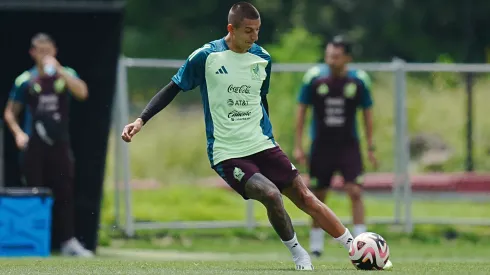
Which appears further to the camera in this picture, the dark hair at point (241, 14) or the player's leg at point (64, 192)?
the player's leg at point (64, 192)

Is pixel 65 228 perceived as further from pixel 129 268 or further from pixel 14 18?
pixel 129 268

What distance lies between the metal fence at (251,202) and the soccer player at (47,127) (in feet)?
7.52

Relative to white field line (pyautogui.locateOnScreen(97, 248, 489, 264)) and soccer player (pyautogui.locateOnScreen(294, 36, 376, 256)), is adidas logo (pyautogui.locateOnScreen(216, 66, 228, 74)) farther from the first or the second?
soccer player (pyautogui.locateOnScreen(294, 36, 376, 256))

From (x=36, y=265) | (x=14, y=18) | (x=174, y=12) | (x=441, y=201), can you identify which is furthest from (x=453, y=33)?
(x=36, y=265)

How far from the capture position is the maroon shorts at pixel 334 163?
49.9 feet

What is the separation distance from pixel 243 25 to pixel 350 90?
16.2ft

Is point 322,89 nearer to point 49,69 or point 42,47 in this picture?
point 49,69

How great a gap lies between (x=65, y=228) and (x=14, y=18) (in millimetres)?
2352

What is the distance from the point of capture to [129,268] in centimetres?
1069

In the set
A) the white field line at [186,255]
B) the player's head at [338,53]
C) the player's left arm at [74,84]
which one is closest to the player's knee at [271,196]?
the white field line at [186,255]

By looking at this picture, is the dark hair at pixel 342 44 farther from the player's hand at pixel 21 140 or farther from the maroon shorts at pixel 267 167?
the maroon shorts at pixel 267 167

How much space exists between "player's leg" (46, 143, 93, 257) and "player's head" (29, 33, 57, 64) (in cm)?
101

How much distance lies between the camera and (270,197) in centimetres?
1032

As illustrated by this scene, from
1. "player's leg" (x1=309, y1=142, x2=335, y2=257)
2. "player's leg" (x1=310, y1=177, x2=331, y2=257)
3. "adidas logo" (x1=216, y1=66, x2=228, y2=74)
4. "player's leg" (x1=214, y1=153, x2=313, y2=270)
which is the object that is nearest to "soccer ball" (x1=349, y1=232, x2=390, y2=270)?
"player's leg" (x1=214, y1=153, x2=313, y2=270)
